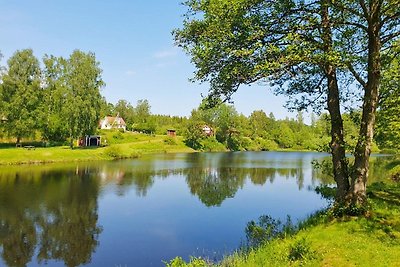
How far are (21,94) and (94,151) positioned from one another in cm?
2102

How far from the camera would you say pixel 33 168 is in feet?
190

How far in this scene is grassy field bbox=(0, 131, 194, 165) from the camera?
65.7 metres

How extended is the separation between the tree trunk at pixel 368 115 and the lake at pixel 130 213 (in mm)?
7966

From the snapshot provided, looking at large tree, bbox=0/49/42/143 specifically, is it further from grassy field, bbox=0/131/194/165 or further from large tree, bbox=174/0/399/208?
large tree, bbox=174/0/399/208

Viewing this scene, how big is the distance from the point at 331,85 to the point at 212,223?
1380cm

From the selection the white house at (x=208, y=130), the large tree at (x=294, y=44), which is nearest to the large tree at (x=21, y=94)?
the large tree at (x=294, y=44)

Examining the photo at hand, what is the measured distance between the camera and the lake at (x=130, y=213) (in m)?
19.8

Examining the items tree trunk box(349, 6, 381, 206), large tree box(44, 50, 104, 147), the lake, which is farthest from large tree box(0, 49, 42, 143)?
tree trunk box(349, 6, 381, 206)

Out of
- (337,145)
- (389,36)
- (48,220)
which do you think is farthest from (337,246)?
(48,220)

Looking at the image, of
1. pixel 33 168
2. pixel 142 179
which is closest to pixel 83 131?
pixel 33 168

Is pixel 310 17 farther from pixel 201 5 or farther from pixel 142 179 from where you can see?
pixel 142 179

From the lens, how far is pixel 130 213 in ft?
96.8

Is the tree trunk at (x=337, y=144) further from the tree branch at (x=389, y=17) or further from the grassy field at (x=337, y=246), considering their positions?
the tree branch at (x=389, y=17)

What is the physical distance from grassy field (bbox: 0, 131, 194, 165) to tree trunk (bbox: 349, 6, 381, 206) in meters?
62.7
